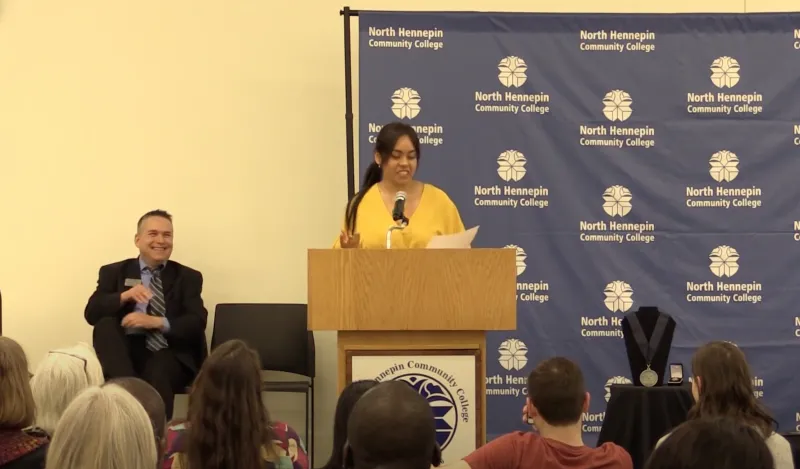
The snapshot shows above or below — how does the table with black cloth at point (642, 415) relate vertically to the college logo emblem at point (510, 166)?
below

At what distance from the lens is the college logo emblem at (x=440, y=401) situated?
313 centimetres

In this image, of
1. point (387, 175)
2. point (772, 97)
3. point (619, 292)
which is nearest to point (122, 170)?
point (387, 175)

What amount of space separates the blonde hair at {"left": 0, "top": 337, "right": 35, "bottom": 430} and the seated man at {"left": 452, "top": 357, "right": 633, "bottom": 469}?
1179 mm

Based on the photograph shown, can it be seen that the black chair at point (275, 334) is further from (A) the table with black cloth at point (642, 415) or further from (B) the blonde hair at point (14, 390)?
(B) the blonde hair at point (14, 390)

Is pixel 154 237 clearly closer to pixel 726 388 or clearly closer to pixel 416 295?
pixel 416 295

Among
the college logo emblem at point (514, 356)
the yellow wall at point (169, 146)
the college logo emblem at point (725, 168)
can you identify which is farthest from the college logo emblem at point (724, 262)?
the yellow wall at point (169, 146)

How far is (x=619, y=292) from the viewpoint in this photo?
5.14 meters

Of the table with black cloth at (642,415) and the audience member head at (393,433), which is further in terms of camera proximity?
the table with black cloth at (642,415)

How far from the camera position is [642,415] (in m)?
3.96

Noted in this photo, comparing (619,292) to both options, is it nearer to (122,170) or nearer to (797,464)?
(797,464)

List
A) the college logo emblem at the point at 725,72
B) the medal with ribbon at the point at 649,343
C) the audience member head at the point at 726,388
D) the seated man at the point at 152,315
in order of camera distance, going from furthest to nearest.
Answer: the college logo emblem at the point at 725,72 < the seated man at the point at 152,315 < the medal with ribbon at the point at 649,343 < the audience member head at the point at 726,388

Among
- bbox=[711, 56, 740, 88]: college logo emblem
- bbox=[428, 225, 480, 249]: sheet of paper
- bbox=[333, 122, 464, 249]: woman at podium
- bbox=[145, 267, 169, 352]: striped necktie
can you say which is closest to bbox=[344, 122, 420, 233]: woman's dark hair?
bbox=[333, 122, 464, 249]: woman at podium

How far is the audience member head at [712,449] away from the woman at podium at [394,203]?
237 centimetres

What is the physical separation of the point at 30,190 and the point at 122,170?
0.56 meters
